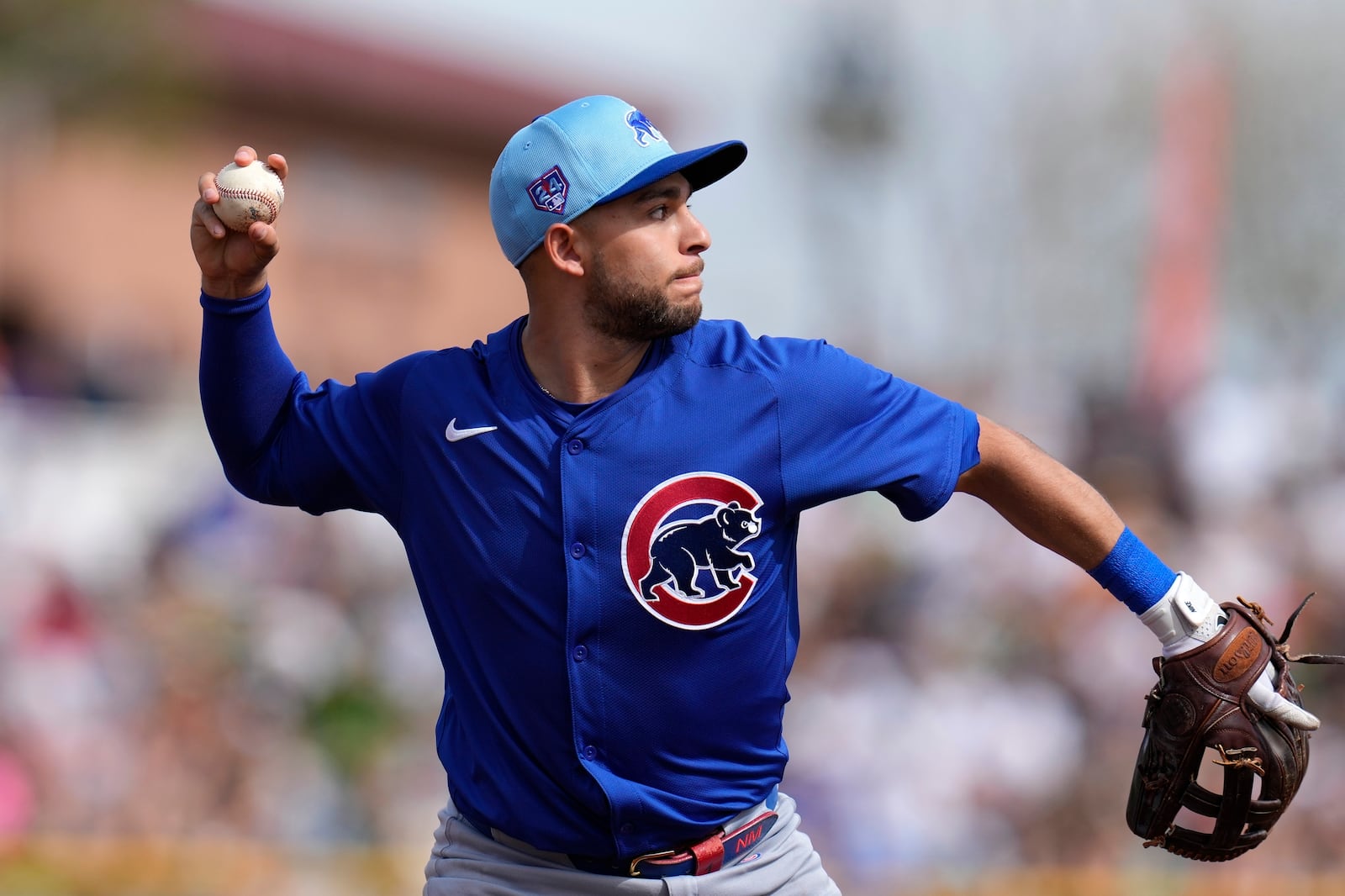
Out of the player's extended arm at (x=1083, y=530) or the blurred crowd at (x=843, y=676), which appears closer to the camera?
the player's extended arm at (x=1083, y=530)

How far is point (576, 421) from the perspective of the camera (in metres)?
3.35

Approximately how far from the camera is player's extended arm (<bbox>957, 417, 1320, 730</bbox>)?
3379mm

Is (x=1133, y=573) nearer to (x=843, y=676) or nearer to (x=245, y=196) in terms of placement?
(x=245, y=196)

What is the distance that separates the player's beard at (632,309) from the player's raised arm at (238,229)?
0.72 metres

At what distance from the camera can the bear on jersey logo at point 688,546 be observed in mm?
3232

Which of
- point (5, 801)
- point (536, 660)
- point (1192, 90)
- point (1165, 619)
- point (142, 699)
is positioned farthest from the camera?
point (1192, 90)

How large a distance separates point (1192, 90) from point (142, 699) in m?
17.9

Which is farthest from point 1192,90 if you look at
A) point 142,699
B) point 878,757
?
point 142,699

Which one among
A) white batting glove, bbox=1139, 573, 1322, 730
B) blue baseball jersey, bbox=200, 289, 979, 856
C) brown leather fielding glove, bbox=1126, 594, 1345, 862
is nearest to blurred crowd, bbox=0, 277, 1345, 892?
brown leather fielding glove, bbox=1126, 594, 1345, 862

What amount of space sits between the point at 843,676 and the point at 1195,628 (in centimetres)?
529

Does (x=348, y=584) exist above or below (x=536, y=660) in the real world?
above

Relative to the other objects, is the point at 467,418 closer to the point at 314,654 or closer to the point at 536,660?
the point at 536,660

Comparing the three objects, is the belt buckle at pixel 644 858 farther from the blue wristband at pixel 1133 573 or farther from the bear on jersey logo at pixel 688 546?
the blue wristband at pixel 1133 573

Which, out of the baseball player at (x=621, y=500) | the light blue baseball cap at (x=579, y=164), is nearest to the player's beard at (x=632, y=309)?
the baseball player at (x=621, y=500)
